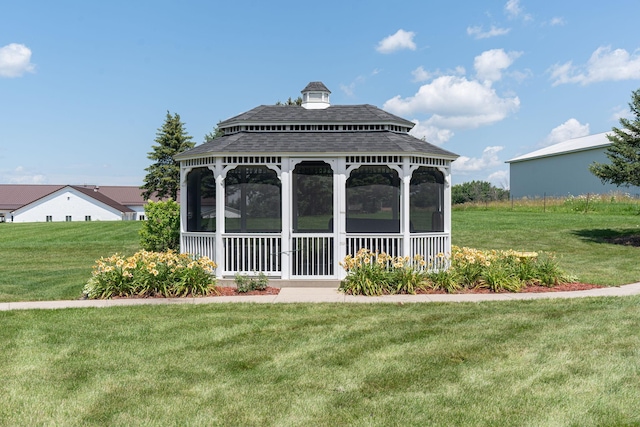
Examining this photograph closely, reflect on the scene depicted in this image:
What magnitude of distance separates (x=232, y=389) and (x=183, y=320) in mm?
3083

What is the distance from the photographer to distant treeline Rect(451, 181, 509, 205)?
52.9m

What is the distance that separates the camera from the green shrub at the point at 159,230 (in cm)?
1555

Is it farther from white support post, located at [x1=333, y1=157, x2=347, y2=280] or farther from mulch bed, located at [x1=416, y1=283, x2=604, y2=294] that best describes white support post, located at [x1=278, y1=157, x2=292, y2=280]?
mulch bed, located at [x1=416, y1=283, x2=604, y2=294]

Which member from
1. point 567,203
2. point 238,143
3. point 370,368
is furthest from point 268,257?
point 567,203

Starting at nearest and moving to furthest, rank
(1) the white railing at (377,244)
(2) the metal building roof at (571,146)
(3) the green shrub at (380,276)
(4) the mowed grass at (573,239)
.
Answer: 1. (3) the green shrub at (380,276)
2. (1) the white railing at (377,244)
3. (4) the mowed grass at (573,239)
4. (2) the metal building roof at (571,146)

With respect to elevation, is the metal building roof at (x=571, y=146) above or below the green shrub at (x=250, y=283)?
above

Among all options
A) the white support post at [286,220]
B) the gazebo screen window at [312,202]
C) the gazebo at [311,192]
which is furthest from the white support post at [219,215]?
the gazebo screen window at [312,202]

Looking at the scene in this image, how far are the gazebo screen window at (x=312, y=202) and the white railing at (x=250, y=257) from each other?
2.47 ft

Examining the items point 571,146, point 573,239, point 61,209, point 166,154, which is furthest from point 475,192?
point 61,209

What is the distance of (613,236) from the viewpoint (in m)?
20.2

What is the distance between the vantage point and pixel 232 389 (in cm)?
535

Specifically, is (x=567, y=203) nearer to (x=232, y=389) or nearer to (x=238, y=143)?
(x=238, y=143)

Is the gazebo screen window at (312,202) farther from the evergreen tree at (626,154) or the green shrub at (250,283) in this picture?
the evergreen tree at (626,154)

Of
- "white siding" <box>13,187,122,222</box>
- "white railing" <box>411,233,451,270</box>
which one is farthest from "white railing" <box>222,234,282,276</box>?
"white siding" <box>13,187,122,222</box>
